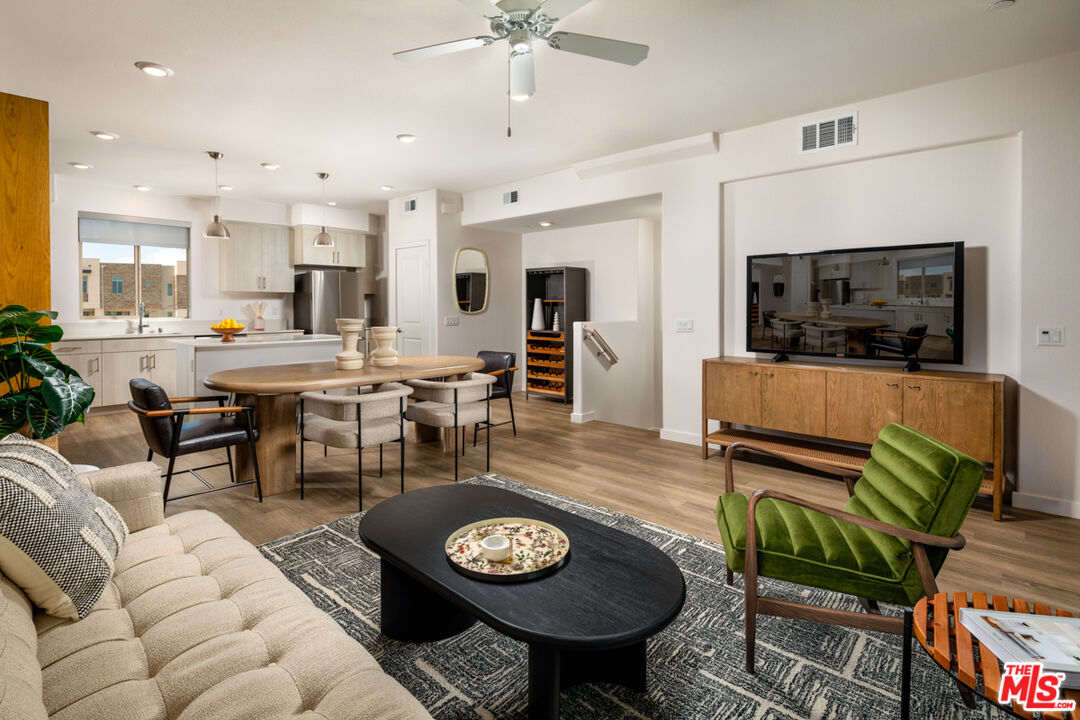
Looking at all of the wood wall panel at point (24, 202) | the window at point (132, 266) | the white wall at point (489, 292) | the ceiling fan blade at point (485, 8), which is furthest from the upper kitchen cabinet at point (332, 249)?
the ceiling fan blade at point (485, 8)

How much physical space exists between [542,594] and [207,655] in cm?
82

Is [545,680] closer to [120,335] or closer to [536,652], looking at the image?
[536,652]

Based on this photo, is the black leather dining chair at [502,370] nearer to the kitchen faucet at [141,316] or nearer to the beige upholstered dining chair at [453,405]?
the beige upholstered dining chair at [453,405]

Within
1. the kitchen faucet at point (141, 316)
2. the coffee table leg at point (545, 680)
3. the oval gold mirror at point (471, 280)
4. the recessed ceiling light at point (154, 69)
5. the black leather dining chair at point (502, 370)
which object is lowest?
the coffee table leg at point (545, 680)

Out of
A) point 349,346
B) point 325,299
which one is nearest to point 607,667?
point 349,346

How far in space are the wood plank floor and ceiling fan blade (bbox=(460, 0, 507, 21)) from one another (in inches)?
106

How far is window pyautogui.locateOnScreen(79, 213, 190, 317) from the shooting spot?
6516 mm

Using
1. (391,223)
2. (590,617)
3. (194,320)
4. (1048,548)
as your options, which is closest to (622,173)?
(391,223)

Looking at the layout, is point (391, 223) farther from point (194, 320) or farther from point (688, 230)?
point (688, 230)

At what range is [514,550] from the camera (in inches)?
70.0

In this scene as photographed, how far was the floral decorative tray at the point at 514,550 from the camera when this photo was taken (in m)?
1.63

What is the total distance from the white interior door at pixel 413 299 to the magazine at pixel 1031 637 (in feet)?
20.8

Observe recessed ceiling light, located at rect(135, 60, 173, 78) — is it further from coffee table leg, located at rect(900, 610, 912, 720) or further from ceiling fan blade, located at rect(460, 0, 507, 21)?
coffee table leg, located at rect(900, 610, 912, 720)

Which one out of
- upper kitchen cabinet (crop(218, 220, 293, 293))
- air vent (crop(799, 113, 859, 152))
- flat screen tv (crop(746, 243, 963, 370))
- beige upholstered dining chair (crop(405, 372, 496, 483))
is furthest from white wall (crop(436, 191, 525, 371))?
air vent (crop(799, 113, 859, 152))
